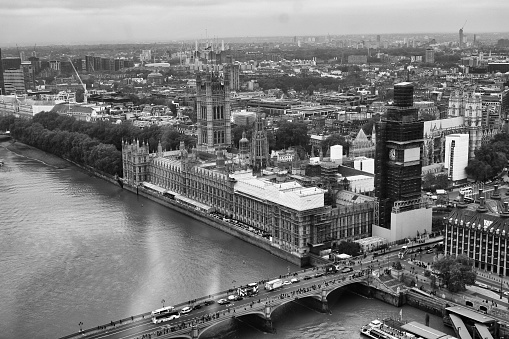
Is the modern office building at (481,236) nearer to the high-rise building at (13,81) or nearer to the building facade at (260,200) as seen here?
the building facade at (260,200)

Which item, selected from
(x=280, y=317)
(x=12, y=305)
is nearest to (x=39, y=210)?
(x=12, y=305)

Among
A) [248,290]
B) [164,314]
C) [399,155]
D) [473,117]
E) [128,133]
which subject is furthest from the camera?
[128,133]

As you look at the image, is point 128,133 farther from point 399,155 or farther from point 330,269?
point 330,269

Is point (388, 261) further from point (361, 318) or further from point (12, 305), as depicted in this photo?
point (12, 305)

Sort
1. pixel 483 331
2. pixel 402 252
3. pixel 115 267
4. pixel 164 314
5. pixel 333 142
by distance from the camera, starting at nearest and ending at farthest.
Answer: pixel 483 331 < pixel 164 314 < pixel 115 267 < pixel 402 252 < pixel 333 142

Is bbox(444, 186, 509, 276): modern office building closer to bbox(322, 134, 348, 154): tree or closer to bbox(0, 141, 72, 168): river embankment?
bbox(322, 134, 348, 154): tree

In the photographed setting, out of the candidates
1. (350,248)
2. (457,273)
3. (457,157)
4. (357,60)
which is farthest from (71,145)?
(357,60)

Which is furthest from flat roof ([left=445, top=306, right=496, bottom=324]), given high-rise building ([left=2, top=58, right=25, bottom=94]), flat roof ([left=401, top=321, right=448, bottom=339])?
high-rise building ([left=2, top=58, right=25, bottom=94])

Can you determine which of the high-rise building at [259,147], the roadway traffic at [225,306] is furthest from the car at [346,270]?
the high-rise building at [259,147]
